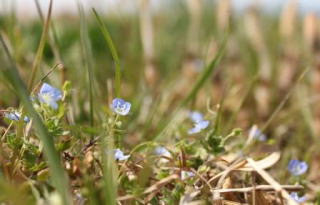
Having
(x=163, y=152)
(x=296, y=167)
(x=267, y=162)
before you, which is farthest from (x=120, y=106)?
(x=296, y=167)

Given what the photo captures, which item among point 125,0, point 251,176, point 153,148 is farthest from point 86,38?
point 125,0

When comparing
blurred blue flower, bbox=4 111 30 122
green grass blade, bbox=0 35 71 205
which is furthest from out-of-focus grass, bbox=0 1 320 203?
green grass blade, bbox=0 35 71 205

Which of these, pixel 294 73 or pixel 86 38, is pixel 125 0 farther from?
pixel 86 38

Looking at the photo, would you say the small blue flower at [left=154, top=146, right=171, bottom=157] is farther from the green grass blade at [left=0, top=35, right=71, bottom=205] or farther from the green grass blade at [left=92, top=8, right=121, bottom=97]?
the green grass blade at [left=0, top=35, right=71, bottom=205]

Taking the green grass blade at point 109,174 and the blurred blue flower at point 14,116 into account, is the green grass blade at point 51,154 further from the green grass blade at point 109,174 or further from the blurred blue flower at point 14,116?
the blurred blue flower at point 14,116

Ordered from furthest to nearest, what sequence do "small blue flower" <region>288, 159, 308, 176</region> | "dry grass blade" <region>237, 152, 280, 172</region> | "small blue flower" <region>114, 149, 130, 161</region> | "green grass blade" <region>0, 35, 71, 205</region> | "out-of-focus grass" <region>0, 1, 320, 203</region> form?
"out-of-focus grass" <region>0, 1, 320, 203</region> < "small blue flower" <region>288, 159, 308, 176</region> < "dry grass blade" <region>237, 152, 280, 172</region> < "small blue flower" <region>114, 149, 130, 161</region> < "green grass blade" <region>0, 35, 71, 205</region>

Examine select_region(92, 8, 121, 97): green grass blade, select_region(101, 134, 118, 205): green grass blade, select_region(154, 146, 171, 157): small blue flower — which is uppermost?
select_region(92, 8, 121, 97): green grass blade

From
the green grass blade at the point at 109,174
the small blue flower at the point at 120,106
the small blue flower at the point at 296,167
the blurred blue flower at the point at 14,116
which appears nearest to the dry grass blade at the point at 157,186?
the green grass blade at the point at 109,174
